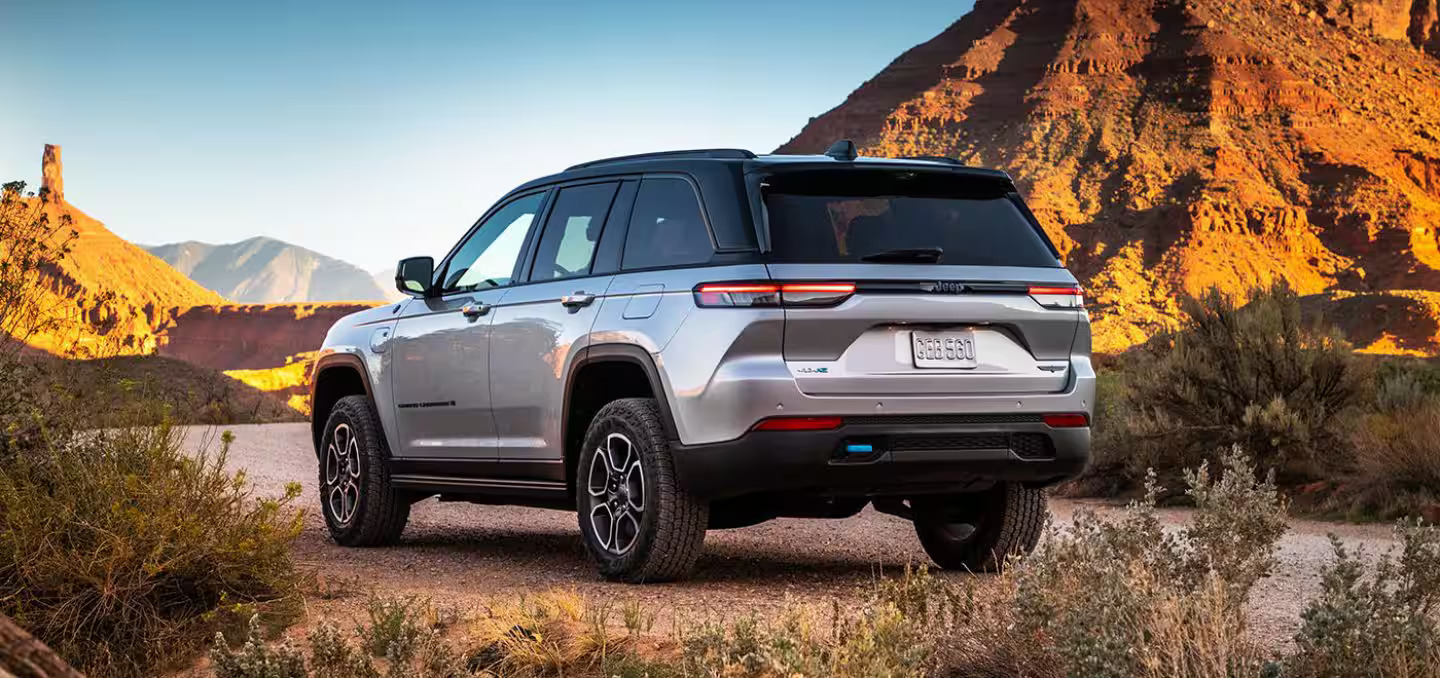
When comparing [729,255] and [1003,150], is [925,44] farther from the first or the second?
[729,255]

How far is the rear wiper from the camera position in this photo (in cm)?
670

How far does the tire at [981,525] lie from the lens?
Result: 7.76 meters

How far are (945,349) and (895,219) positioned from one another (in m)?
0.66

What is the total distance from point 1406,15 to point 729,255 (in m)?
117

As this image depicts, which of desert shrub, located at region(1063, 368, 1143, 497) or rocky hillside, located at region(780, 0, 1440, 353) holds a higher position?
rocky hillside, located at region(780, 0, 1440, 353)

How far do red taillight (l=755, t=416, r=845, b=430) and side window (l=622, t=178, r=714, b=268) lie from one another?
802 mm

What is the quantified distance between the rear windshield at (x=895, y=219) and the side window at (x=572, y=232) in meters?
1.19

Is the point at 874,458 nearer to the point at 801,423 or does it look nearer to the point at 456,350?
the point at 801,423

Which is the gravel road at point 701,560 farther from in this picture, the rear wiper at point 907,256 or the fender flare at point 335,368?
the rear wiper at point 907,256

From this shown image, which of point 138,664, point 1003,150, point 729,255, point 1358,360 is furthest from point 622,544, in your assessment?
point 1003,150

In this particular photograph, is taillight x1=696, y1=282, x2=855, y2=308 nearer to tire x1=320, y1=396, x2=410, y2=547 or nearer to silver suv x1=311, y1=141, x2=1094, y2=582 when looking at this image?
silver suv x1=311, y1=141, x2=1094, y2=582

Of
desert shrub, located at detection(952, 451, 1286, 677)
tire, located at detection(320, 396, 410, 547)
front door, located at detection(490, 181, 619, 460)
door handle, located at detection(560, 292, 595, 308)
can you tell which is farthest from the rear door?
tire, located at detection(320, 396, 410, 547)

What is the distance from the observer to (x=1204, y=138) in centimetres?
8544

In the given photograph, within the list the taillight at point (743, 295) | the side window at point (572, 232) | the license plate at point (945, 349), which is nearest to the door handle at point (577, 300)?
the side window at point (572, 232)
